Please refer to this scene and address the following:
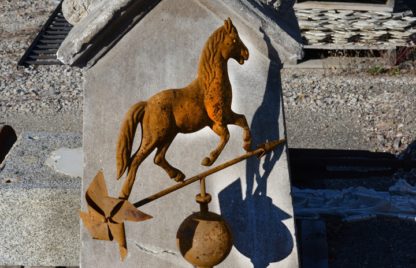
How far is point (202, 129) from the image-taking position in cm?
304

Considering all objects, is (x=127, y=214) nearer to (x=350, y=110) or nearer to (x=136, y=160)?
(x=136, y=160)

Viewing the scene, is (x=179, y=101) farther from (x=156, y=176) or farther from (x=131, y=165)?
(x=156, y=176)

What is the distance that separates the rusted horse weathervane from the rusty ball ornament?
5.7 inches

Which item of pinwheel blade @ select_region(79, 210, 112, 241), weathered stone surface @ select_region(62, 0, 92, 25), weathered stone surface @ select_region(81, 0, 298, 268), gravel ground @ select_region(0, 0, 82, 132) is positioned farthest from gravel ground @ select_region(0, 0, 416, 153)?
pinwheel blade @ select_region(79, 210, 112, 241)

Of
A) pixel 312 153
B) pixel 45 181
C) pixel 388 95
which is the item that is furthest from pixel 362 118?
pixel 45 181

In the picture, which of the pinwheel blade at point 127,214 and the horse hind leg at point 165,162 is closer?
the pinwheel blade at point 127,214

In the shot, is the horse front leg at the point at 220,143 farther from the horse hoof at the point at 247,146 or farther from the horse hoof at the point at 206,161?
the horse hoof at the point at 247,146

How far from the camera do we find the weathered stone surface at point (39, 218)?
12.4ft

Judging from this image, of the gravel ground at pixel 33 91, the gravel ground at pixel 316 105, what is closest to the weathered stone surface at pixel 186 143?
the gravel ground at pixel 316 105

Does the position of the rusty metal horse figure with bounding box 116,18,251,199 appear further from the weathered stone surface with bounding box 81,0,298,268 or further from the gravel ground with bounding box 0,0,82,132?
the gravel ground with bounding box 0,0,82,132

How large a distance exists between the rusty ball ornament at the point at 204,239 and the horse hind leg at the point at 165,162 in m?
0.16

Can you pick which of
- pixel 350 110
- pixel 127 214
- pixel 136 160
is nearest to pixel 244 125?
pixel 136 160

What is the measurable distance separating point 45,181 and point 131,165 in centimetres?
126

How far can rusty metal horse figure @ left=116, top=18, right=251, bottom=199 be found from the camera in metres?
2.65
